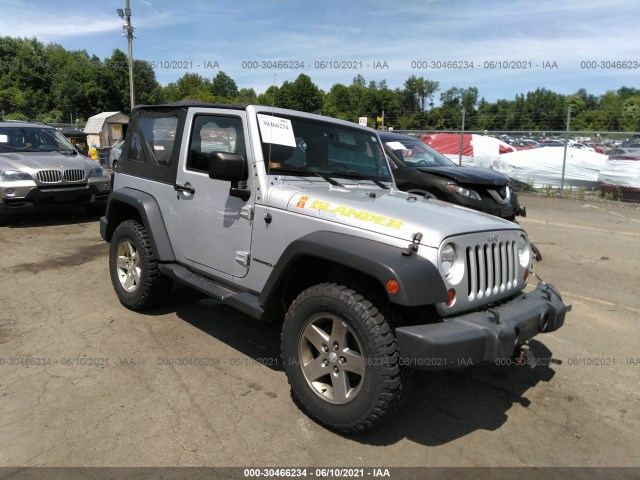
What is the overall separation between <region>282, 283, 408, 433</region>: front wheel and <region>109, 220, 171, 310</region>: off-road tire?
6.26 ft

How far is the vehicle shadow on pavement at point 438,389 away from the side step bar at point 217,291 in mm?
639

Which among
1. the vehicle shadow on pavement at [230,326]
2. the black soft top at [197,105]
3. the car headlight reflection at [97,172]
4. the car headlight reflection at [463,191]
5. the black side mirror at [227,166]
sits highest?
the black soft top at [197,105]

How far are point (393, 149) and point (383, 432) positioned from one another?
19.3ft

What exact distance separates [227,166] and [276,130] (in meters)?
0.54

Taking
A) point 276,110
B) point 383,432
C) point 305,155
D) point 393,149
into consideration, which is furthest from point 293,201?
point 393,149

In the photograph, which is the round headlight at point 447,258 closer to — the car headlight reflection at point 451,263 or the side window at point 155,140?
the car headlight reflection at point 451,263

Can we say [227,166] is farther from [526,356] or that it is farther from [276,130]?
[526,356]

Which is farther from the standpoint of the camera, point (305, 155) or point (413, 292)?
point (305, 155)

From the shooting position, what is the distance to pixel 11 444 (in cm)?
280

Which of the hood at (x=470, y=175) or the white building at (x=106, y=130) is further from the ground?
the white building at (x=106, y=130)

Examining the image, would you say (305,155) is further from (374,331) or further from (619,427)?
(619,427)

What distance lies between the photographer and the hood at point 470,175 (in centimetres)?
721

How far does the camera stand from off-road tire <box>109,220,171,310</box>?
448cm

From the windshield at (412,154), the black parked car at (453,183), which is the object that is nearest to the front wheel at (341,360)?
the black parked car at (453,183)
